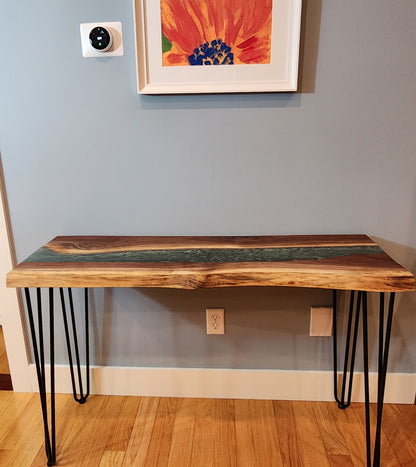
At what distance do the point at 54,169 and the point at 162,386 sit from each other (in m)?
0.98

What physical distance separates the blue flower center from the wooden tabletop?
24.1 inches

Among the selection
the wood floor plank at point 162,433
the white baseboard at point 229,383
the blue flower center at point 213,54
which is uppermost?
the blue flower center at point 213,54

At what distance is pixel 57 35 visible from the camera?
50.5 inches

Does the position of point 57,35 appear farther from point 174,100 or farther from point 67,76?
point 174,100

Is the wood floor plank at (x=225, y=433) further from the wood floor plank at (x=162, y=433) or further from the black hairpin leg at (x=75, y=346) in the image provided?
the black hairpin leg at (x=75, y=346)

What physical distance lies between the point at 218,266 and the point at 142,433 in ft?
2.60

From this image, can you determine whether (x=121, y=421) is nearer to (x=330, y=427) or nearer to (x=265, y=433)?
(x=265, y=433)

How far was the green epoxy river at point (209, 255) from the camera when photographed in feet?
3.83

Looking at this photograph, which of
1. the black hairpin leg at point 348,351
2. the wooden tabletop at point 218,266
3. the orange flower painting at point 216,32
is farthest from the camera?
the black hairpin leg at point 348,351

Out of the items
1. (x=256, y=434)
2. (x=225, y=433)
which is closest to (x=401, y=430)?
(x=256, y=434)

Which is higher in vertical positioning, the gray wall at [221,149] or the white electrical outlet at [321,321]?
the gray wall at [221,149]

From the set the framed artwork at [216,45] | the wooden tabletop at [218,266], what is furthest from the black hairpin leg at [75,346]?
the framed artwork at [216,45]

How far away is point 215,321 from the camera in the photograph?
152 centimetres

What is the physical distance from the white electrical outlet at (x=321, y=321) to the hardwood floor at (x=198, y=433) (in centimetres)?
32
